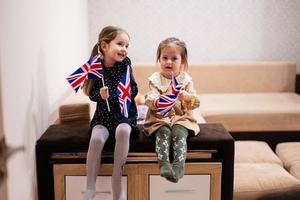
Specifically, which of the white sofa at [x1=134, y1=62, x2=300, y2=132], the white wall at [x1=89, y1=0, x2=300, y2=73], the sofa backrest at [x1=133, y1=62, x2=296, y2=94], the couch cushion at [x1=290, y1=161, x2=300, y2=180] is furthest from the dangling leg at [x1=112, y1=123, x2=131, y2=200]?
the white wall at [x1=89, y1=0, x2=300, y2=73]

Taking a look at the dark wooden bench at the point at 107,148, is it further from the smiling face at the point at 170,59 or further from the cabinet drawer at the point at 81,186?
the smiling face at the point at 170,59

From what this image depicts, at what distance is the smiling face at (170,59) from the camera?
7.23 feet

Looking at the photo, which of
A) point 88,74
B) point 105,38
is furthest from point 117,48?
point 88,74

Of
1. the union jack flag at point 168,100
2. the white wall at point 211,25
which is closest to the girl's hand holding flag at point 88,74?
the union jack flag at point 168,100

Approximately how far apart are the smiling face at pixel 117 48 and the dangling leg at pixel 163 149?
1.36 feet

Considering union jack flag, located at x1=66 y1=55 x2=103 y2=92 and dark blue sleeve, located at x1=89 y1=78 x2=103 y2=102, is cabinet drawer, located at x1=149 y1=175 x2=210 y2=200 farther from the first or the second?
union jack flag, located at x1=66 y1=55 x2=103 y2=92

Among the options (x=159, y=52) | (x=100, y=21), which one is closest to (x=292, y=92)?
(x=100, y=21)

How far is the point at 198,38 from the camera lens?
15.0 ft

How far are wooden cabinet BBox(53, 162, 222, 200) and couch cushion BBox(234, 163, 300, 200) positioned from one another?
26 centimetres

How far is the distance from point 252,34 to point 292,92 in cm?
74

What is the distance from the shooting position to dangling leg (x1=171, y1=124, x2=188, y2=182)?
2006 mm

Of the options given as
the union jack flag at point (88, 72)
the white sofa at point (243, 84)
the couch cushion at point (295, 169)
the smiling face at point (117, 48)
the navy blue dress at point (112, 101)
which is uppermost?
the smiling face at point (117, 48)

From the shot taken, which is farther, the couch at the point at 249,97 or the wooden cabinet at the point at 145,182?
the couch at the point at 249,97

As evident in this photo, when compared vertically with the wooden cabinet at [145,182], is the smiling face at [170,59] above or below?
above
